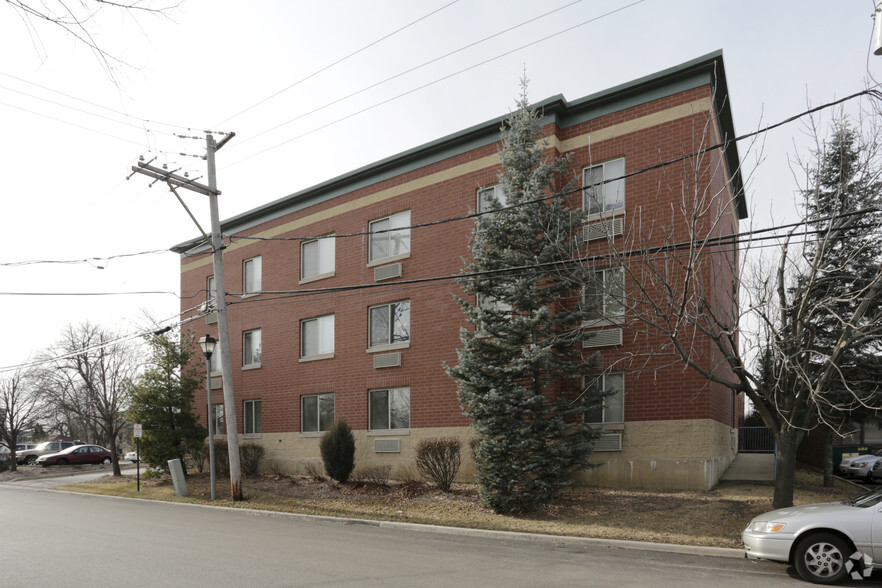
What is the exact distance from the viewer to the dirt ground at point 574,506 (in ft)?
39.0

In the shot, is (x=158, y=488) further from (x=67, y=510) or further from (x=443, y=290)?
(x=443, y=290)

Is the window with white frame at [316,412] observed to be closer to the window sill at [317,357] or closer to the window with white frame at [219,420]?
the window sill at [317,357]

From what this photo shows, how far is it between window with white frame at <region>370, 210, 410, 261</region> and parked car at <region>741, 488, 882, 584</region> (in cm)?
1558

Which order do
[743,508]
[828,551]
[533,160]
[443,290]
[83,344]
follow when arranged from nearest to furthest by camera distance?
1. [828,551]
2. [743,508]
3. [533,160]
4. [443,290]
5. [83,344]

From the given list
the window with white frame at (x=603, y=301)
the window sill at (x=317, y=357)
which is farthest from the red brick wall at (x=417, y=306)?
the window with white frame at (x=603, y=301)

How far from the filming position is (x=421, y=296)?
71.2ft

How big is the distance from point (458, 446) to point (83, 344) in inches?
1258

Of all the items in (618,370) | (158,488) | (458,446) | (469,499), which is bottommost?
(158,488)

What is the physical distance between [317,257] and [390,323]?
497 centimetres

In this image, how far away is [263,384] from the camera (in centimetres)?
2684

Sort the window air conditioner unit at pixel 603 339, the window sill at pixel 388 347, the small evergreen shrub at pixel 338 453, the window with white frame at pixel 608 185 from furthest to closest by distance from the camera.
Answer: the window sill at pixel 388 347
the small evergreen shrub at pixel 338 453
the window with white frame at pixel 608 185
the window air conditioner unit at pixel 603 339

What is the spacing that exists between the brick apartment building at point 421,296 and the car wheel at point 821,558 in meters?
5.38

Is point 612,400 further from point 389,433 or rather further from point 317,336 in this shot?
point 317,336

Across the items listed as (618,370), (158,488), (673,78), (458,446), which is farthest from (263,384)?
(673,78)
